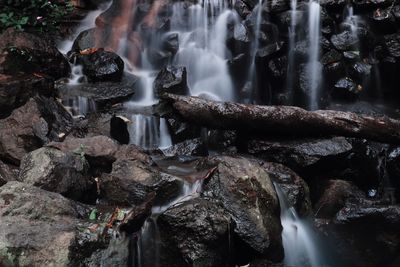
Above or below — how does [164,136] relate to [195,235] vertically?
above

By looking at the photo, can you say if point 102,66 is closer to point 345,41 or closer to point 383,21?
point 345,41

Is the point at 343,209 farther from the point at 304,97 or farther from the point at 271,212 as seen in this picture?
the point at 304,97

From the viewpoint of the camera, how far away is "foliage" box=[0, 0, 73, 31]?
8.31m

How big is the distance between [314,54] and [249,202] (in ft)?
16.8

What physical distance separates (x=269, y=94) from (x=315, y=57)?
122 centimetres

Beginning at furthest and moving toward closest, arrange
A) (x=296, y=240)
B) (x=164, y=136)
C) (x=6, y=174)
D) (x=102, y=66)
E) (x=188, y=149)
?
(x=102, y=66) → (x=164, y=136) → (x=188, y=149) → (x=296, y=240) → (x=6, y=174)

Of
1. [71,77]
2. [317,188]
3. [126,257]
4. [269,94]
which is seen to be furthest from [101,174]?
[269,94]

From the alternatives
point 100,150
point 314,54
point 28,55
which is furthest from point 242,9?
point 100,150

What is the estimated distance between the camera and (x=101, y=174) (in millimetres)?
5363

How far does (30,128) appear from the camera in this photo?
20.4 ft

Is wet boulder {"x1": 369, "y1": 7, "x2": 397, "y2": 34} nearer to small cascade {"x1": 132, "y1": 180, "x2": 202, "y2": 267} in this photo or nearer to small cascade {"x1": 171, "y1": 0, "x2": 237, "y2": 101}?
small cascade {"x1": 171, "y1": 0, "x2": 237, "y2": 101}

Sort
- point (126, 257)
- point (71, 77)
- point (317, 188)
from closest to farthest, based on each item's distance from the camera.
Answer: point (126, 257) < point (317, 188) < point (71, 77)

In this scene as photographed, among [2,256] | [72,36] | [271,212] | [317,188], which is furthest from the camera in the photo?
[72,36]

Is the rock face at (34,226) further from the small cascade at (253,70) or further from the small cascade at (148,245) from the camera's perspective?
the small cascade at (253,70)
